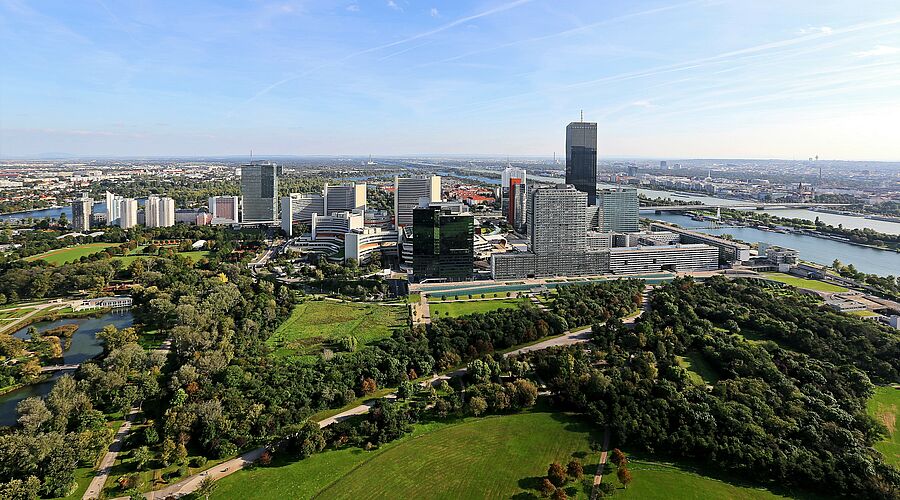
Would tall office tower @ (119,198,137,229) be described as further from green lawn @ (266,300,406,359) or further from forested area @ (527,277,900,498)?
forested area @ (527,277,900,498)

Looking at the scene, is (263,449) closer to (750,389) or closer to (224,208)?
(750,389)

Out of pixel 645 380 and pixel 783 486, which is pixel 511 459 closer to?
pixel 645 380

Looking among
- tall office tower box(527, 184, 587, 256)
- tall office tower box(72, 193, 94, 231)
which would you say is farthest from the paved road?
tall office tower box(72, 193, 94, 231)

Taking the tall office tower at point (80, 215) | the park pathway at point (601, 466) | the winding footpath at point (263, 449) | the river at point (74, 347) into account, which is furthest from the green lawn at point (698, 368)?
the tall office tower at point (80, 215)

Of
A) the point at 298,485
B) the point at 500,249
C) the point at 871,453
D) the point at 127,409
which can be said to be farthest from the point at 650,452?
the point at 500,249

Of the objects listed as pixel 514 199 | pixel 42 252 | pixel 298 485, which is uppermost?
pixel 514 199

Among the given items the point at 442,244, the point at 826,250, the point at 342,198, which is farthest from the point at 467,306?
the point at 826,250
